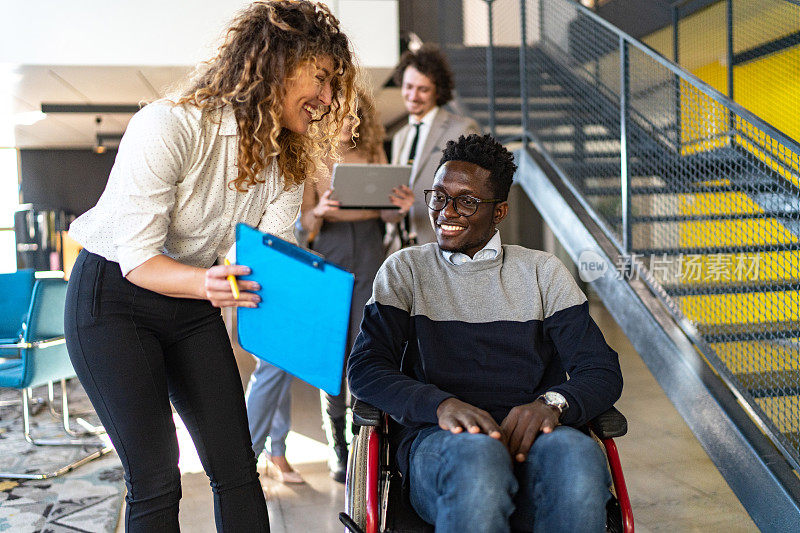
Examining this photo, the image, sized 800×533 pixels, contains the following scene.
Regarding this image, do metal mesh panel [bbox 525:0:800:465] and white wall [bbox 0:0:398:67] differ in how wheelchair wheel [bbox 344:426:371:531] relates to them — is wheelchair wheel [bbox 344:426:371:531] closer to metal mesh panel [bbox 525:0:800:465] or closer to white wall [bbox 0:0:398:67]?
metal mesh panel [bbox 525:0:800:465]

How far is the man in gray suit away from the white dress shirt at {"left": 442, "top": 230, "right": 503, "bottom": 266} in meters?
1.05

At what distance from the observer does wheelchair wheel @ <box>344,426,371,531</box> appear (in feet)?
4.56

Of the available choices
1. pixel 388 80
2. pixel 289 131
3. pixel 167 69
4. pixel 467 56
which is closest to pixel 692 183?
pixel 289 131

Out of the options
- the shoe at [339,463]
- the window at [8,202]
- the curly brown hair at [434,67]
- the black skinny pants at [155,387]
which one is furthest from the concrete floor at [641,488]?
the window at [8,202]

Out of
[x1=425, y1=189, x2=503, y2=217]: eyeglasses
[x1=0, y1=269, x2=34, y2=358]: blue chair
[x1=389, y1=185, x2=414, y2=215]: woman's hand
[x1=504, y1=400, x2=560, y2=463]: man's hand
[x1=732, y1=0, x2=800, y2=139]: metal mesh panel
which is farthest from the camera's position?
[x1=0, y1=269, x2=34, y2=358]: blue chair

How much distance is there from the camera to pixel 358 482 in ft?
4.72

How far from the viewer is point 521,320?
165 cm

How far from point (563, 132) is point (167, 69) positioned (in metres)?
3.35

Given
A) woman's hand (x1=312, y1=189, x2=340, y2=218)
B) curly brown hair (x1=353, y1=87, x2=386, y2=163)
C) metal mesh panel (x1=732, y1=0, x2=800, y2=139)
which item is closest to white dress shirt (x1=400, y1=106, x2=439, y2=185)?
curly brown hair (x1=353, y1=87, x2=386, y2=163)

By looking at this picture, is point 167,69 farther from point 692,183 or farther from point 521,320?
point 521,320

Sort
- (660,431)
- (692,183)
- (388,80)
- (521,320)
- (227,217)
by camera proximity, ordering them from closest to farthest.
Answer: (227,217)
(521,320)
(692,183)
(660,431)
(388,80)

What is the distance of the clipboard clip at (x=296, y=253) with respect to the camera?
1.21 m

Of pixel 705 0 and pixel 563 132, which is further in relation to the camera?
pixel 705 0

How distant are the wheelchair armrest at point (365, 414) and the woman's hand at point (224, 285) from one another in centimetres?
40
